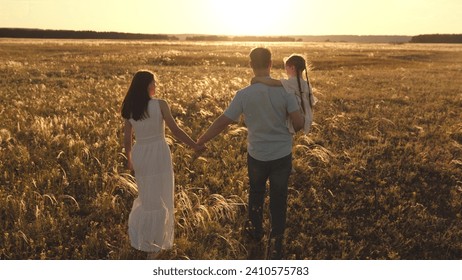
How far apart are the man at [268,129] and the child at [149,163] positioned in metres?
0.59

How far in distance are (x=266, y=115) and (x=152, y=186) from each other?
4.69ft

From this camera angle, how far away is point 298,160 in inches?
313

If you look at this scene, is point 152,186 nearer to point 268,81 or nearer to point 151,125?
point 151,125

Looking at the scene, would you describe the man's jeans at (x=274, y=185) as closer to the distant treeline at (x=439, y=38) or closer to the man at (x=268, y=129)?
the man at (x=268, y=129)

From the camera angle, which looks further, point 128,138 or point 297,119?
point 128,138

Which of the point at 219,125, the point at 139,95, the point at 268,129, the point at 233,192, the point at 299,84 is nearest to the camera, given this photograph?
the point at 139,95

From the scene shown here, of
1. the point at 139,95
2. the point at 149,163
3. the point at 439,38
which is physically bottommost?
the point at 149,163

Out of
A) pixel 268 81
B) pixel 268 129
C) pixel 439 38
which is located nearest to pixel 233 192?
pixel 268 129

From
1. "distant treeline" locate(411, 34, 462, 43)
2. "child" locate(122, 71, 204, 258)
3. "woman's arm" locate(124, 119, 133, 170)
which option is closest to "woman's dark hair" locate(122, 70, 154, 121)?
"child" locate(122, 71, 204, 258)

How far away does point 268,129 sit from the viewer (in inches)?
175

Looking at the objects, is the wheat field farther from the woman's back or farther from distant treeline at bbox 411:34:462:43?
distant treeline at bbox 411:34:462:43

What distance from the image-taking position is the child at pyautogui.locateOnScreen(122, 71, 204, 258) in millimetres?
4383
